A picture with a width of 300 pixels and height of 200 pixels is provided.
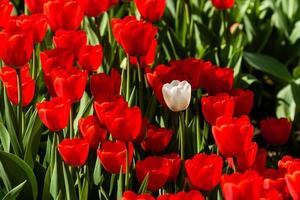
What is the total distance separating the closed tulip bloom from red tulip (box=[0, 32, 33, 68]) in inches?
15.2

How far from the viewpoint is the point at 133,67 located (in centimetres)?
289

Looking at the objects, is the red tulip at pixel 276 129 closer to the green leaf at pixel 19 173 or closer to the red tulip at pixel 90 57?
the red tulip at pixel 90 57

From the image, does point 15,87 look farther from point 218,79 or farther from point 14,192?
point 218,79

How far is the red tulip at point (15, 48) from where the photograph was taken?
229 cm

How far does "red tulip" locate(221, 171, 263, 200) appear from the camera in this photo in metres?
1.78

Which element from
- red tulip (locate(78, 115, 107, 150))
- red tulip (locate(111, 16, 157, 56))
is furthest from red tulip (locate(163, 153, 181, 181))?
red tulip (locate(111, 16, 157, 56))

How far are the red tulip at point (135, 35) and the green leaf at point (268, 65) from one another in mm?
1218

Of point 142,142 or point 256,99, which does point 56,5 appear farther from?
point 256,99

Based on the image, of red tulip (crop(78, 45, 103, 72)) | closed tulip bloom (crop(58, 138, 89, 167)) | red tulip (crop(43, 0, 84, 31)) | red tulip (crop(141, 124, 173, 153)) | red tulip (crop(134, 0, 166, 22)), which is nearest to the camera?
closed tulip bloom (crop(58, 138, 89, 167))

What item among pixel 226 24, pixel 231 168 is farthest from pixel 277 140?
pixel 226 24

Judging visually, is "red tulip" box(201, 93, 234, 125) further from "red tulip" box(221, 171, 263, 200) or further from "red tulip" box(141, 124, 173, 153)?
"red tulip" box(221, 171, 263, 200)

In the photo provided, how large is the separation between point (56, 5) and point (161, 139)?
2.33 feet

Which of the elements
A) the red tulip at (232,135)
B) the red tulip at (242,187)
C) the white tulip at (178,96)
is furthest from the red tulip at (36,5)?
the red tulip at (242,187)

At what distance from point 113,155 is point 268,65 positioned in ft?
5.71
